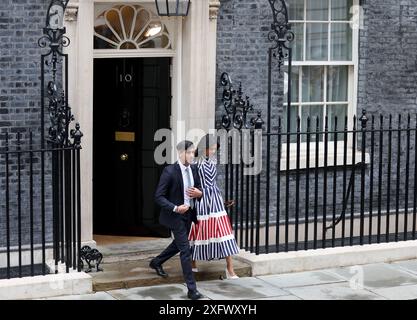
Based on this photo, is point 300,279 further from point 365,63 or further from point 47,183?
point 365,63

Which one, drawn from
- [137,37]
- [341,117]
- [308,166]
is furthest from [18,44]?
[341,117]

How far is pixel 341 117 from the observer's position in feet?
43.6

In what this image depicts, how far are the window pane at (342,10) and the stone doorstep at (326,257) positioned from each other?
9.82 ft

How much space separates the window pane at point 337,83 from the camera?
13.2 m

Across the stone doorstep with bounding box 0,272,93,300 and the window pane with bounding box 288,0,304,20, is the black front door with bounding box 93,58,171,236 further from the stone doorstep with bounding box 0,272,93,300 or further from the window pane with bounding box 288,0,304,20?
the stone doorstep with bounding box 0,272,93,300

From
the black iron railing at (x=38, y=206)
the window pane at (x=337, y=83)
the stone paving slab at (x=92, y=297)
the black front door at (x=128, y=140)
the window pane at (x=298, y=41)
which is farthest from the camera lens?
the window pane at (x=337, y=83)

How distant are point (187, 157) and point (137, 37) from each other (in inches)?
89.6

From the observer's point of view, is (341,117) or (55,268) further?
(341,117)

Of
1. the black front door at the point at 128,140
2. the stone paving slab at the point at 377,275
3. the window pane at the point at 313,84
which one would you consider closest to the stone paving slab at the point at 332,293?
the stone paving slab at the point at 377,275

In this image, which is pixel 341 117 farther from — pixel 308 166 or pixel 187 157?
pixel 187 157

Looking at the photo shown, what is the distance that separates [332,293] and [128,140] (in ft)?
11.2

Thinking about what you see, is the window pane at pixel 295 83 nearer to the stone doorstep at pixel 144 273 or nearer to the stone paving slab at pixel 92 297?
the stone doorstep at pixel 144 273

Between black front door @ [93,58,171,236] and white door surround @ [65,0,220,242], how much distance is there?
0.29m
